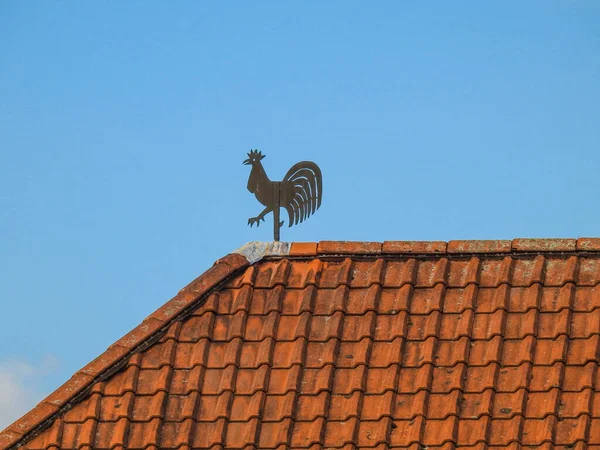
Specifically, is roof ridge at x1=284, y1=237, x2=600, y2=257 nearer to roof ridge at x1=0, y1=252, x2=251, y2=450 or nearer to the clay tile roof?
the clay tile roof

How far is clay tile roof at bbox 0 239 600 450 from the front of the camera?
33.2 ft

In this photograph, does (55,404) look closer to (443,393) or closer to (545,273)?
(443,393)

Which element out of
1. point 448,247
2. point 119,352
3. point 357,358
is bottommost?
point 119,352

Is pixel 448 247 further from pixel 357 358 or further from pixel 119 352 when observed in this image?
pixel 119 352

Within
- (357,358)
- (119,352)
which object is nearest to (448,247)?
(357,358)

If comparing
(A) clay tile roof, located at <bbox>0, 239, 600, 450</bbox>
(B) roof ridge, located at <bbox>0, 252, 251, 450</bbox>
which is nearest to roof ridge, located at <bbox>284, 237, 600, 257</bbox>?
(A) clay tile roof, located at <bbox>0, 239, 600, 450</bbox>

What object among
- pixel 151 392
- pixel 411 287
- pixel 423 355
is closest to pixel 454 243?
pixel 411 287

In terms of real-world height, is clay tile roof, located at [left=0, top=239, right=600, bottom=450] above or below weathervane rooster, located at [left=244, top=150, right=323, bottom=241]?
below

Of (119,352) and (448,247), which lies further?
(448,247)

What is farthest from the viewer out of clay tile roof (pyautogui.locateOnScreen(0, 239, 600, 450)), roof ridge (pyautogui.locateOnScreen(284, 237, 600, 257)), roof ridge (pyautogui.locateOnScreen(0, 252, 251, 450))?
roof ridge (pyautogui.locateOnScreen(284, 237, 600, 257))

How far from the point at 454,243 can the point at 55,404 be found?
3.57 metres

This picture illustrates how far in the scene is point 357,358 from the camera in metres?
10.7

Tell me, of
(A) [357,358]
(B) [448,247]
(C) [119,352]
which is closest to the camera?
(A) [357,358]

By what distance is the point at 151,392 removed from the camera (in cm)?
1078
